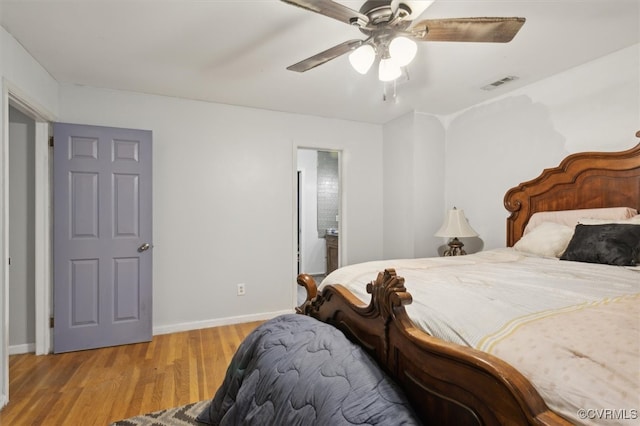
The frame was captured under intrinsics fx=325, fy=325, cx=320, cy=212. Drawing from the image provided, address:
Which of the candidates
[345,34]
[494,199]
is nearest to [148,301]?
[345,34]

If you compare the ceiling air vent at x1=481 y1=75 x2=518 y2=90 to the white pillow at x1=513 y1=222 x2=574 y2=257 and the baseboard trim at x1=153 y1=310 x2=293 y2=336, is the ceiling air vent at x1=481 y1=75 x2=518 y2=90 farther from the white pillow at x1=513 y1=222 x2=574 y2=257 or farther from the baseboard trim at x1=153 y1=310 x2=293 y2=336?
the baseboard trim at x1=153 y1=310 x2=293 y2=336

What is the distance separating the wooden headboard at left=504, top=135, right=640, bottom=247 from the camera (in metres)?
2.30

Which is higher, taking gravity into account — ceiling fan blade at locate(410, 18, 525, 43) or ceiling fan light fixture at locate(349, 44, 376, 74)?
ceiling fan blade at locate(410, 18, 525, 43)

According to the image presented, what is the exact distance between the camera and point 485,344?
3.13ft

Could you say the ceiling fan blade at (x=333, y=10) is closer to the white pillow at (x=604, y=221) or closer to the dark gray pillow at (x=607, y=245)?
the dark gray pillow at (x=607, y=245)

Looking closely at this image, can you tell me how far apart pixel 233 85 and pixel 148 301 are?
7.15ft

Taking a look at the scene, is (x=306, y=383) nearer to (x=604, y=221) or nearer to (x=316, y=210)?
(x=604, y=221)

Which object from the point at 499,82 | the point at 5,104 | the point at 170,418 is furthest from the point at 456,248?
the point at 5,104

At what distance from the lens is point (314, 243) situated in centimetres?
610

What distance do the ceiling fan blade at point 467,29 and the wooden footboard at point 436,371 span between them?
118 centimetres

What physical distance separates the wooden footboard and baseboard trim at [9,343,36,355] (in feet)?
9.64
